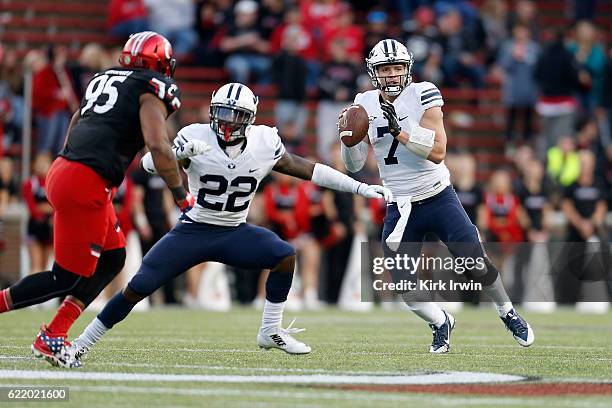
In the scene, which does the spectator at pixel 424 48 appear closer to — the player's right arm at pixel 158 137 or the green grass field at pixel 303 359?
the green grass field at pixel 303 359

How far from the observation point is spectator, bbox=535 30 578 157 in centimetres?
1680

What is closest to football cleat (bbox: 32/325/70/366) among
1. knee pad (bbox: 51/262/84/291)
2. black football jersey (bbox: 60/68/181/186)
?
knee pad (bbox: 51/262/84/291)

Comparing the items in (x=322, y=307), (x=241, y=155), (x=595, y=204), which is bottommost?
(x=322, y=307)

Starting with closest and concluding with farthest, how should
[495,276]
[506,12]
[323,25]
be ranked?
1. [495,276]
2. [323,25]
3. [506,12]

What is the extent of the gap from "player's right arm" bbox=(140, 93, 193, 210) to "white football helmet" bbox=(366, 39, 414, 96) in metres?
1.96

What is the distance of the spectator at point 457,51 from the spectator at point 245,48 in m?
2.55

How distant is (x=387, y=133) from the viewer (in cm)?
829

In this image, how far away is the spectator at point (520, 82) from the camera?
690 inches

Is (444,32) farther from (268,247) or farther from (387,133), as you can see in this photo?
(268,247)

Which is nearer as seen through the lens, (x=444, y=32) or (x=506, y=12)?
(x=444, y=32)

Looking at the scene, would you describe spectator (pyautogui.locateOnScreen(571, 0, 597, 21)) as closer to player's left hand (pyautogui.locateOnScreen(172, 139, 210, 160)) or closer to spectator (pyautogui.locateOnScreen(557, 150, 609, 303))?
spectator (pyautogui.locateOnScreen(557, 150, 609, 303))

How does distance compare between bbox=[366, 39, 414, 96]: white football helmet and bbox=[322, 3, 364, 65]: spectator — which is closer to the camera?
bbox=[366, 39, 414, 96]: white football helmet

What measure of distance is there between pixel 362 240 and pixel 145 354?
8231 mm

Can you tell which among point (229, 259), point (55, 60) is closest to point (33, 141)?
point (55, 60)
